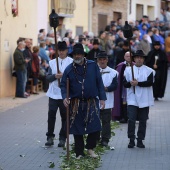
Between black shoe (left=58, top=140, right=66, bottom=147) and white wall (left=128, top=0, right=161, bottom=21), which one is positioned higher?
white wall (left=128, top=0, right=161, bottom=21)

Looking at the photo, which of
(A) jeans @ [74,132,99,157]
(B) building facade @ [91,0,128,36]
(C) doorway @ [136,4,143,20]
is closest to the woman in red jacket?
(A) jeans @ [74,132,99,157]

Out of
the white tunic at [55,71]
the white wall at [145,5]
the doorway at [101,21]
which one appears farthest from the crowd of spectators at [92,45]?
the white tunic at [55,71]

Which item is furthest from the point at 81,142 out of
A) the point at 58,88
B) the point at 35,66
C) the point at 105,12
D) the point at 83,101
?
the point at 105,12

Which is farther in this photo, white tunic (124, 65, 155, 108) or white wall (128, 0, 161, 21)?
white wall (128, 0, 161, 21)

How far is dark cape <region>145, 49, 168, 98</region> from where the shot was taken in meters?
23.2

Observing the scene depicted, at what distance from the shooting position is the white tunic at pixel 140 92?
1364 centimetres

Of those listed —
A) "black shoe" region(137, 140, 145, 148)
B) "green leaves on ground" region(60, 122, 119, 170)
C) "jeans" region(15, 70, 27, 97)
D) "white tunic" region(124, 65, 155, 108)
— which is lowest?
"jeans" region(15, 70, 27, 97)

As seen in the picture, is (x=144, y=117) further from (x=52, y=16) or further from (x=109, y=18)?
(x=109, y=18)

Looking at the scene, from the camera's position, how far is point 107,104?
13.9 meters

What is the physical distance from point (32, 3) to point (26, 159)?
634 inches

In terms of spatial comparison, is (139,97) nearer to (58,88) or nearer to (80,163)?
(58,88)

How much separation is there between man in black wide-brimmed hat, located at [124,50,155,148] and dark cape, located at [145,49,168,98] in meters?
9.28

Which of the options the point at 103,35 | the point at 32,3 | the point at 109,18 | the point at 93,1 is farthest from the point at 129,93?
the point at 109,18

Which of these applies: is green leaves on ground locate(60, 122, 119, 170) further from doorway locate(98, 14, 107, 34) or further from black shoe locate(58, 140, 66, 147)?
doorway locate(98, 14, 107, 34)
